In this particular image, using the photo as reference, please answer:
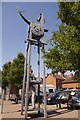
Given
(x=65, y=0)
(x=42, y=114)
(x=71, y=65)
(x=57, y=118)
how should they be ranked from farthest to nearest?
(x=42, y=114) → (x=57, y=118) → (x=65, y=0) → (x=71, y=65)

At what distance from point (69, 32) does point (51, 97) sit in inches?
701

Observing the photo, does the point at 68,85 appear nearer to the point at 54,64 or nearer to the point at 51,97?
the point at 51,97

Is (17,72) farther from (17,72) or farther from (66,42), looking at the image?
(66,42)

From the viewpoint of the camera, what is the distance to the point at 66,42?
36.9ft

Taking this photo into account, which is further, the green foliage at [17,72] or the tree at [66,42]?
the green foliage at [17,72]

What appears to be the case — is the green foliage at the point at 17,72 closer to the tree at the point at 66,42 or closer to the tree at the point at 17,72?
the tree at the point at 17,72

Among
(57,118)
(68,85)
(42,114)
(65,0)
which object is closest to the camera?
(65,0)

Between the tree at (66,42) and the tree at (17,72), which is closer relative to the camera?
the tree at (66,42)

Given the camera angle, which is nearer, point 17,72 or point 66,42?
point 66,42

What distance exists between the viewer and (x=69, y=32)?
11391 millimetres

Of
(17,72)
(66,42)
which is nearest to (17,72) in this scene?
(17,72)

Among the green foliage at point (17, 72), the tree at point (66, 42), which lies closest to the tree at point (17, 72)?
the green foliage at point (17, 72)

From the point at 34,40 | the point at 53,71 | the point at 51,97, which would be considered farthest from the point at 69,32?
the point at 51,97

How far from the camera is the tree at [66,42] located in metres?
11.1
